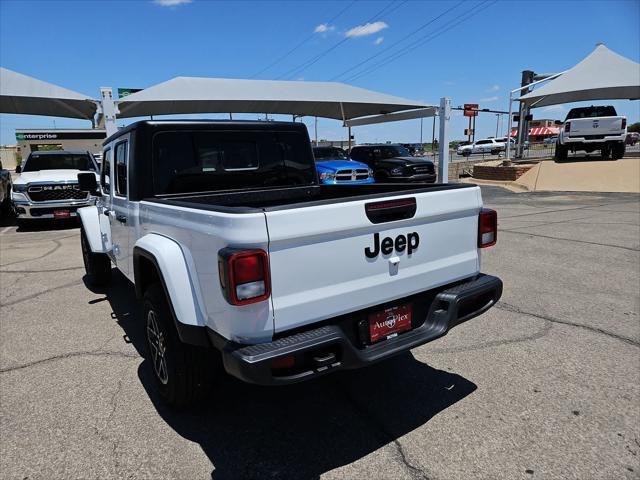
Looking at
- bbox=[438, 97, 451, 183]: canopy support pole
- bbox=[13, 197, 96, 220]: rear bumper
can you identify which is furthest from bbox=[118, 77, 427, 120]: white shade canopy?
bbox=[13, 197, 96, 220]: rear bumper

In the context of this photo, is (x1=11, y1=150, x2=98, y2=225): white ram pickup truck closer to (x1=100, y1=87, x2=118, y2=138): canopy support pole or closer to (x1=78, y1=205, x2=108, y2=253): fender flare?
(x1=100, y1=87, x2=118, y2=138): canopy support pole

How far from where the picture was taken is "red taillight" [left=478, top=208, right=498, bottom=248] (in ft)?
10.3

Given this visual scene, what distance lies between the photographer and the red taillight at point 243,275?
2.06m

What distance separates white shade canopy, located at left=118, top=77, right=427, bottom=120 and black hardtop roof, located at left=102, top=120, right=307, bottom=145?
13756 millimetres

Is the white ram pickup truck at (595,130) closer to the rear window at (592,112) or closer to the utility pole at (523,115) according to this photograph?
the rear window at (592,112)

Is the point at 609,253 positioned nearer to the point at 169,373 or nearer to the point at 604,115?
the point at 169,373

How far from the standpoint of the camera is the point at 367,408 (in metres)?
2.99

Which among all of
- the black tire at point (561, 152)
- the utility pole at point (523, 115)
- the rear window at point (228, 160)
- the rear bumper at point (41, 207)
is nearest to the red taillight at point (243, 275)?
the rear window at point (228, 160)

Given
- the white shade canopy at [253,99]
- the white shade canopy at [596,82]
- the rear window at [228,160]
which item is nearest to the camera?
the rear window at [228,160]

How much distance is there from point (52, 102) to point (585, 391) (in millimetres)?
17797

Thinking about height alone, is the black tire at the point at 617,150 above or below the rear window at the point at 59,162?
below

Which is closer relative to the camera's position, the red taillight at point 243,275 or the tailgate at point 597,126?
the red taillight at point 243,275

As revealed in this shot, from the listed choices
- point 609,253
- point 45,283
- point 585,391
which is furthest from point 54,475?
point 609,253

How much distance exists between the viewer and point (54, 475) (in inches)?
94.5
